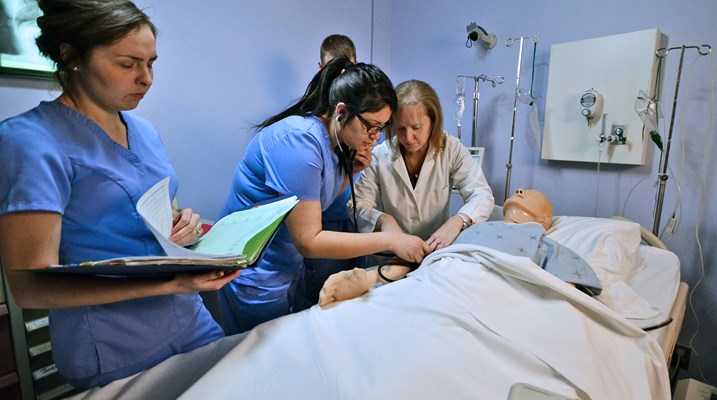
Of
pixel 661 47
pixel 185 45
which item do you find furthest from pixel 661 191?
pixel 185 45

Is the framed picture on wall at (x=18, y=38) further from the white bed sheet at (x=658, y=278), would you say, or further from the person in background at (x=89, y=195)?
the white bed sheet at (x=658, y=278)

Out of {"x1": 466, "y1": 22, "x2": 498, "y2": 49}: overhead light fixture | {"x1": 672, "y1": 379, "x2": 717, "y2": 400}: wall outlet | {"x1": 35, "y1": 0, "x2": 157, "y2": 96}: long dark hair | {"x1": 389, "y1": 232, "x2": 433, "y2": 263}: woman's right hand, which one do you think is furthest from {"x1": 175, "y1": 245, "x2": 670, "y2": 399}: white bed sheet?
{"x1": 466, "y1": 22, "x2": 498, "y2": 49}: overhead light fixture

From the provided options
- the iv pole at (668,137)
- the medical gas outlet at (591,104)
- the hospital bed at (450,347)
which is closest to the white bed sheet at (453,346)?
the hospital bed at (450,347)

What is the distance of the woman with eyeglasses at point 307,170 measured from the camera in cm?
106

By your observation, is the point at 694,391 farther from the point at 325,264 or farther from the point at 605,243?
the point at 325,264

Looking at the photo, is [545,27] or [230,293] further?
[545,27]

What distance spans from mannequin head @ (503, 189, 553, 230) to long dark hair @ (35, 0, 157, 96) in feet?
4.93

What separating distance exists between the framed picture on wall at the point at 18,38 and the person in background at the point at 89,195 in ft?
3.17

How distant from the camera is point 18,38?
4.66ft

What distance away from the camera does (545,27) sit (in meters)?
2.18

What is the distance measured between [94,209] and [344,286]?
2.05ft

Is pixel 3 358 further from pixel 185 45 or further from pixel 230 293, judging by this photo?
pixel 185 45

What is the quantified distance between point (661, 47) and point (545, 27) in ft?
1.89

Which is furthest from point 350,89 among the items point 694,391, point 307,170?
point 694,391
